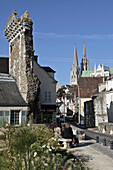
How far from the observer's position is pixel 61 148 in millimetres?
10992

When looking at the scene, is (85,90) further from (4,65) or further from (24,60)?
(24,60)

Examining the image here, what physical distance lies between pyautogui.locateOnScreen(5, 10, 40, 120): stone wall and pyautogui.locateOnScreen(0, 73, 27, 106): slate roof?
43cm

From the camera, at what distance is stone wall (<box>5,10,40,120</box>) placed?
18.2m

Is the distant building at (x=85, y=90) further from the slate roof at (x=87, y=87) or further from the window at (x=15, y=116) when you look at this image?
the window at (x=15, y=116)

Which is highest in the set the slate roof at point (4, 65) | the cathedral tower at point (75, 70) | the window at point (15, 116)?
the cathedral tower at point (75, 70)

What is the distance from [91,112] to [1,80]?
17.5 meters

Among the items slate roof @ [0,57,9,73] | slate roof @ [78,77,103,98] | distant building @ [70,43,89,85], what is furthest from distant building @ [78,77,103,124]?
distant building @ [70,43,89,85]

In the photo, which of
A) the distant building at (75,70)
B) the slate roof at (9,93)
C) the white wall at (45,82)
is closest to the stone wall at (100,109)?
the white wall at (45,82)

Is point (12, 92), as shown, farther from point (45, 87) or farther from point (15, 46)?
point (45, 87)

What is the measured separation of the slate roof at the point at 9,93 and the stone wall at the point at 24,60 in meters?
0.43

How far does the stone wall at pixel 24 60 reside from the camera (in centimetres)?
1817

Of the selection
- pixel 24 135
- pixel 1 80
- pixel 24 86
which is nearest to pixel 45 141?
pixel 24 135

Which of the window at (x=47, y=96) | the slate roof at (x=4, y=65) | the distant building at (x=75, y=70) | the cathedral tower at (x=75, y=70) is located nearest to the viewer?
the window at (x=47, y=96)

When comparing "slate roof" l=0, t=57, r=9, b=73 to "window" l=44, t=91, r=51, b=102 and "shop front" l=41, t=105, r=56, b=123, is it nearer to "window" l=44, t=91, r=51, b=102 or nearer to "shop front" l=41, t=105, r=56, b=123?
"window" l=44, t=91, r=51, b=102
